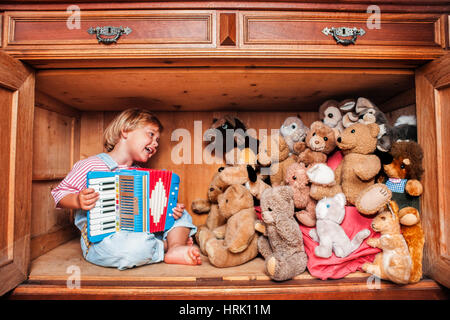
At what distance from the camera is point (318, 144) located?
0.97 m

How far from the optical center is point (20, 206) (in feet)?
2.62

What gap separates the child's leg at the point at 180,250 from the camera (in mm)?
920

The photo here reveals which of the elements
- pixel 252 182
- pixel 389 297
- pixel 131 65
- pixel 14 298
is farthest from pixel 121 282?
pixel 389 297

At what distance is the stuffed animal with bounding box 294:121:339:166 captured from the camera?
0.97 metres

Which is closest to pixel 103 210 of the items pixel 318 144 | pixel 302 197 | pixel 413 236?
pixel 302 197

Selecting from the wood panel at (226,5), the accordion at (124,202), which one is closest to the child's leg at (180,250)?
the accordion at (124,202)

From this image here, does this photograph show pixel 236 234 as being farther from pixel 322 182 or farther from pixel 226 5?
pixel 226 5

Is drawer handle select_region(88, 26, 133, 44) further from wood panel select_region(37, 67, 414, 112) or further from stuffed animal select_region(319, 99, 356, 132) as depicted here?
stuffed animal select_region(319, 99, 356, 132)

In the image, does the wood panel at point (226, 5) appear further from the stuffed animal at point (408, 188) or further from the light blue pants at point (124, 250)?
the light blue pants at point (124, 250)

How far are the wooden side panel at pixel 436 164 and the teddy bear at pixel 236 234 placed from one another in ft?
1.94

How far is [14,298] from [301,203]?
3.32ft

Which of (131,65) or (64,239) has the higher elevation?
(131,65)

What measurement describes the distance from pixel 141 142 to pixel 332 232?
86cm

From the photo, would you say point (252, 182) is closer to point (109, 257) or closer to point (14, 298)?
point (109, 257)
